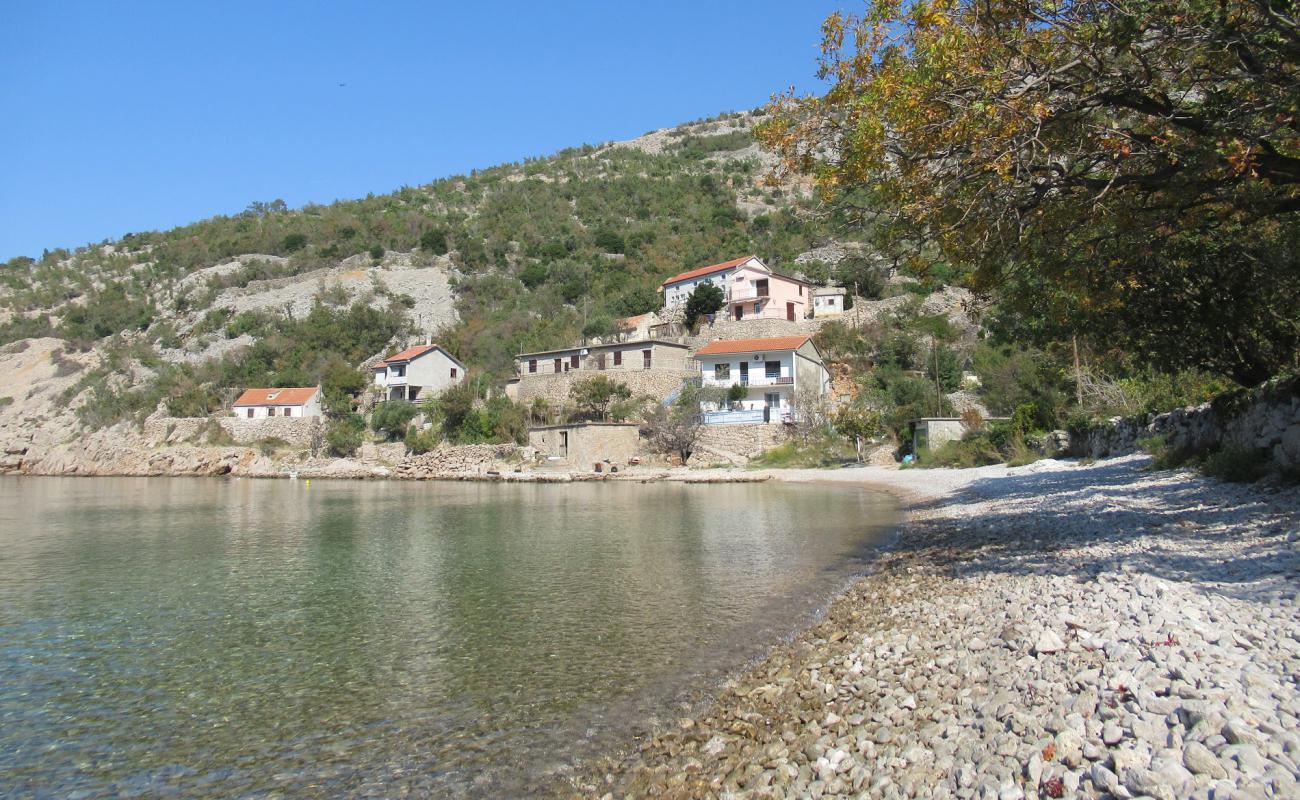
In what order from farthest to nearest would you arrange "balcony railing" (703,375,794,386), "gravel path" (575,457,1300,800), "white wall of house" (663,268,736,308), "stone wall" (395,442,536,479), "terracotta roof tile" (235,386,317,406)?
"white wall of house" (663,268,736,308) < "terracotta roof tile" (235,386,317,406) < "stone wall" (395,442,536,479) < "balcony railing" (703,375,794,386) < "gravel path" (575,457,1300,800)

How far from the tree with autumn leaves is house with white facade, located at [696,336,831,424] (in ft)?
112

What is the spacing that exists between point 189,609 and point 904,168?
12.1m

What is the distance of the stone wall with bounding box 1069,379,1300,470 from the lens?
1189 centimetres

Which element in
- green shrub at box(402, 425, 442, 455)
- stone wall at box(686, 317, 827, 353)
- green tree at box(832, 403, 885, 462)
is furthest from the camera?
stone wall at box(686, 317, 827, 353)

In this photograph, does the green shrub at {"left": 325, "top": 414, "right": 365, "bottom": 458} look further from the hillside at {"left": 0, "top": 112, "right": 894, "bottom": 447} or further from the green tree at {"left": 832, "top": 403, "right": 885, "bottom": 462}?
the green tree at {"left": 832, "top": 403, "right": 885, "bottom": 462}

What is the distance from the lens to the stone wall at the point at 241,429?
55.6 m

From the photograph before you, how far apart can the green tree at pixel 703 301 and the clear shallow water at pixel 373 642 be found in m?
38.4

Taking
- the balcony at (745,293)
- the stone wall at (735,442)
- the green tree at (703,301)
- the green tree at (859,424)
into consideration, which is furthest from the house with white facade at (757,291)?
the green tree at (859,424)

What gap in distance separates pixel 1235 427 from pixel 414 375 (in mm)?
53214

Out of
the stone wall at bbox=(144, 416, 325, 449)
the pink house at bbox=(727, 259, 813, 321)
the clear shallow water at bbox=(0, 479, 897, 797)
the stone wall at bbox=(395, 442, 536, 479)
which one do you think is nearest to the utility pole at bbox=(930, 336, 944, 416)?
the pink house at bbox=(727, 259, 813, 321)

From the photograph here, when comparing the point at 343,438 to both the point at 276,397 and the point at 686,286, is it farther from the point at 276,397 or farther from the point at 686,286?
the point at 686,286

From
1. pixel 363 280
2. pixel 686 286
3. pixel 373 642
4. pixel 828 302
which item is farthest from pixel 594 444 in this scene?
pixel 363 280

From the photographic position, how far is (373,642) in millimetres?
9484

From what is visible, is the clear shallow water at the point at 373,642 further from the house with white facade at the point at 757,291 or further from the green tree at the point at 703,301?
the green tree at the point at 703,301
